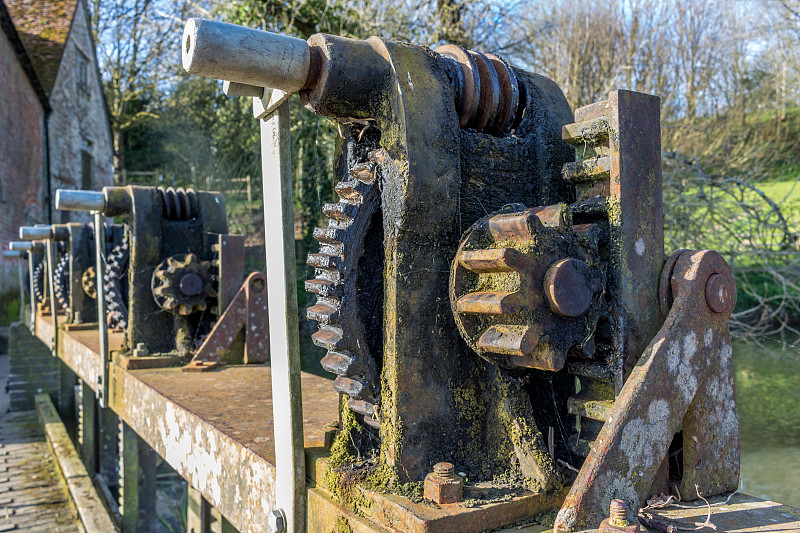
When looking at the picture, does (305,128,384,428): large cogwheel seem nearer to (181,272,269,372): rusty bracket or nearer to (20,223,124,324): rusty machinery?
(181,272,269,372): rusty bracket

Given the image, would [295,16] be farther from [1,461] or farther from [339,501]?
[339,501]

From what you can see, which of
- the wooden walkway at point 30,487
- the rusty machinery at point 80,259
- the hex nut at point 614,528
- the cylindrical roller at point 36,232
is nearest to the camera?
the hex nut at point 614,528

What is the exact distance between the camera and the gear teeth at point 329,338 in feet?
5.59

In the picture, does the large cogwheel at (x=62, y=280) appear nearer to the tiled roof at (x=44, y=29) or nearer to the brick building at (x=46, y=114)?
the brick building at (x=46, y=114)

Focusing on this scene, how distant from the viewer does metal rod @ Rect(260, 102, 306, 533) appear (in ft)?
5.93

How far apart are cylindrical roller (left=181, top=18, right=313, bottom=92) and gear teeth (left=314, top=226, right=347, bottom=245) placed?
35cm

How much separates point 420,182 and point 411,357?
42 cm

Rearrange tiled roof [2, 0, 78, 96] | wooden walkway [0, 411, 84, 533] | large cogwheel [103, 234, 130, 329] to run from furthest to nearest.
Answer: tiled roof [2, 0, 78, 96] < wooden walkway [0, 411, 84, 533] < large cogwheel [103, 234, 130, 329]

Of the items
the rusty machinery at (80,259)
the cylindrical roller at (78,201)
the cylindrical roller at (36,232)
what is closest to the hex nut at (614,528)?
the cylindrical roller at (78,201)

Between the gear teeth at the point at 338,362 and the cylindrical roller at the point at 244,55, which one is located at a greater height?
the cylindrical roller at the point at 244,55

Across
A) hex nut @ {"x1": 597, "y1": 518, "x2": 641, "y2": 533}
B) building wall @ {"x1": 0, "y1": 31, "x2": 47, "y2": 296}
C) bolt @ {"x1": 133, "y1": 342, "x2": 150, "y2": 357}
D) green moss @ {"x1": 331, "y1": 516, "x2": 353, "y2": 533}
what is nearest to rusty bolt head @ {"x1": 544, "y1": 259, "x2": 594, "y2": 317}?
hex nut @ {"x1": 597, "y1": 518, "x2": 641, "y2": 533}

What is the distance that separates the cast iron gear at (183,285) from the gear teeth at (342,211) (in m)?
2.65

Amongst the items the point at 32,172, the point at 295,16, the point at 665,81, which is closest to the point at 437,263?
the point at 295,16

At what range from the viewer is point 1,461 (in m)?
7.60
